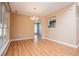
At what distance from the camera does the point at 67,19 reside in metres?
5.41

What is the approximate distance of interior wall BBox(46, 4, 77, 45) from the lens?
4.85 metres

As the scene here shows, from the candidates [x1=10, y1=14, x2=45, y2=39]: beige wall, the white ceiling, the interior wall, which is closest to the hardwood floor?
the interior wall

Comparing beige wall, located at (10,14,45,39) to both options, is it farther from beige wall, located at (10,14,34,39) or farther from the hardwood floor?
the hardwood floor

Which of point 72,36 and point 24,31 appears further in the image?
point 24,31

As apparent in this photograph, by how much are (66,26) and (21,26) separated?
12.7 feet

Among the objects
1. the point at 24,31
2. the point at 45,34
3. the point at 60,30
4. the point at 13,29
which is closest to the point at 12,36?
the point at 13,29

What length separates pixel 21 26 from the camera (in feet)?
25.9

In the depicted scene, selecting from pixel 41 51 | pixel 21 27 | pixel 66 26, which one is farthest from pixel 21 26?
pixel 41 51

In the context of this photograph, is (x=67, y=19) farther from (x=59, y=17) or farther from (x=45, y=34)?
(x=45, y=34)

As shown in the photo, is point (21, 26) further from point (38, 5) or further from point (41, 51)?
point (41, 51)

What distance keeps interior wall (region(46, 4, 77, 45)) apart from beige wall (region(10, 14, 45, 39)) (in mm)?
2492

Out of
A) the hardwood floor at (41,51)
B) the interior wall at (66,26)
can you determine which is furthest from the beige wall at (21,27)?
the hardwood floor at (41,51)

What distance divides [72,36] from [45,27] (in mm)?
4006

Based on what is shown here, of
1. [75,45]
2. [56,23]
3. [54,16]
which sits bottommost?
[75,45]
